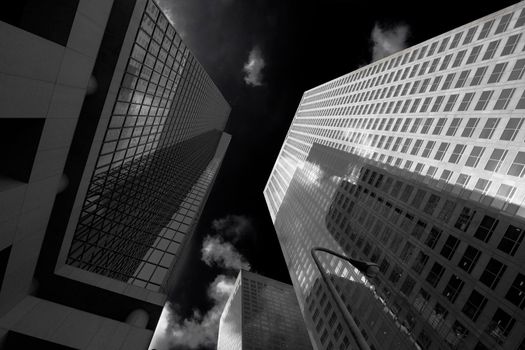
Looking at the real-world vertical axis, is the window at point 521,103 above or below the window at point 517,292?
above

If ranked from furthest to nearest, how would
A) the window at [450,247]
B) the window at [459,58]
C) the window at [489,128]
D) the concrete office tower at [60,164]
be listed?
the window at [459,58], the window at [489,128], the window at [450,247], the concrete office tower at [60,164]

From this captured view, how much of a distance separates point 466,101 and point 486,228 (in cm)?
2089

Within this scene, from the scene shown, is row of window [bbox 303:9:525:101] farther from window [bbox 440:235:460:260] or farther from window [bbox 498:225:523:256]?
window [bbox 440:235:460:260]

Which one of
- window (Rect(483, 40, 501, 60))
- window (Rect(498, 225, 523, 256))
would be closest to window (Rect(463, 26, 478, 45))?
window (Rect(483, 40, 501, 60))

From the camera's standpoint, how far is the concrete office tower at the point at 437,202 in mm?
32969

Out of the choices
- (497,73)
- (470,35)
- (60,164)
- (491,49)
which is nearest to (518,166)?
(497,73)

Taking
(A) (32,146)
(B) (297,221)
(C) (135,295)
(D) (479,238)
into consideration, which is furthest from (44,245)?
(B) (297,221)

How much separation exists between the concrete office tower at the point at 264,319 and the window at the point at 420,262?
3933 inches

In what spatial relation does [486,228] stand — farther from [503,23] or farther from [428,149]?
[503,23]

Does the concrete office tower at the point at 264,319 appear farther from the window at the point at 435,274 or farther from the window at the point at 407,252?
the window at the point at 435,274

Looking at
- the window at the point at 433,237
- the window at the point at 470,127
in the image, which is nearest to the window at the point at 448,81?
the window at the point at 470,127

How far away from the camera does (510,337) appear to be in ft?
91.1

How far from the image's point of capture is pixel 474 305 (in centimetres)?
3306

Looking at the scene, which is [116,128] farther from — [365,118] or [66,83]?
[365,118]
